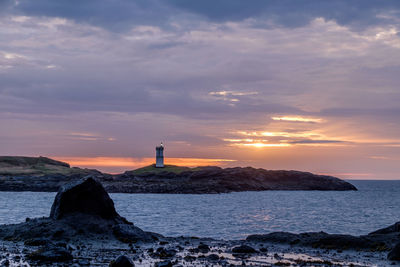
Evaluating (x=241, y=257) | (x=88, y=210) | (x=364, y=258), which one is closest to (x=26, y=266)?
(x=241, y=257)

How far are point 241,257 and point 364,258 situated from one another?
8173 mm

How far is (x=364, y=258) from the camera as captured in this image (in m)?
29.6

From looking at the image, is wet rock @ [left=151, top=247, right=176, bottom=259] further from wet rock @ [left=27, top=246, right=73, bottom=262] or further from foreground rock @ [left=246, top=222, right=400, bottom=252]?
foreground rock @ [left=246, top=222, right=400, bottom=252]

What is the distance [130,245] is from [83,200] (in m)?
7.94

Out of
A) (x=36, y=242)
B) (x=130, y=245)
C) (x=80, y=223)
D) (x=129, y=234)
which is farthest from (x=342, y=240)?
(x=36, y=242)

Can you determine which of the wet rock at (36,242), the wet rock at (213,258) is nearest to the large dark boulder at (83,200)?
the wet rock at (36,242)

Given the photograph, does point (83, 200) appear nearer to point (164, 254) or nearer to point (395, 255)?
point (164, 254)

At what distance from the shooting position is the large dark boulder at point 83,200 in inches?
1508

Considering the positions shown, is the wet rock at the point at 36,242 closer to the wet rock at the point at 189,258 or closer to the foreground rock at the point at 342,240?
the wet rock at the point at 189,258

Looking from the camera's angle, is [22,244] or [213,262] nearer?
[213,262]

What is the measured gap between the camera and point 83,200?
39000 millimetres

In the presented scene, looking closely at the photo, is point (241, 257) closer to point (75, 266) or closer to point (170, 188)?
point (75, 266)

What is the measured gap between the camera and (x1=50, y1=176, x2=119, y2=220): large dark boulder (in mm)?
38312

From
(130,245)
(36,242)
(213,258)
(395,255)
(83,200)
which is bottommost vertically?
(130,245)
